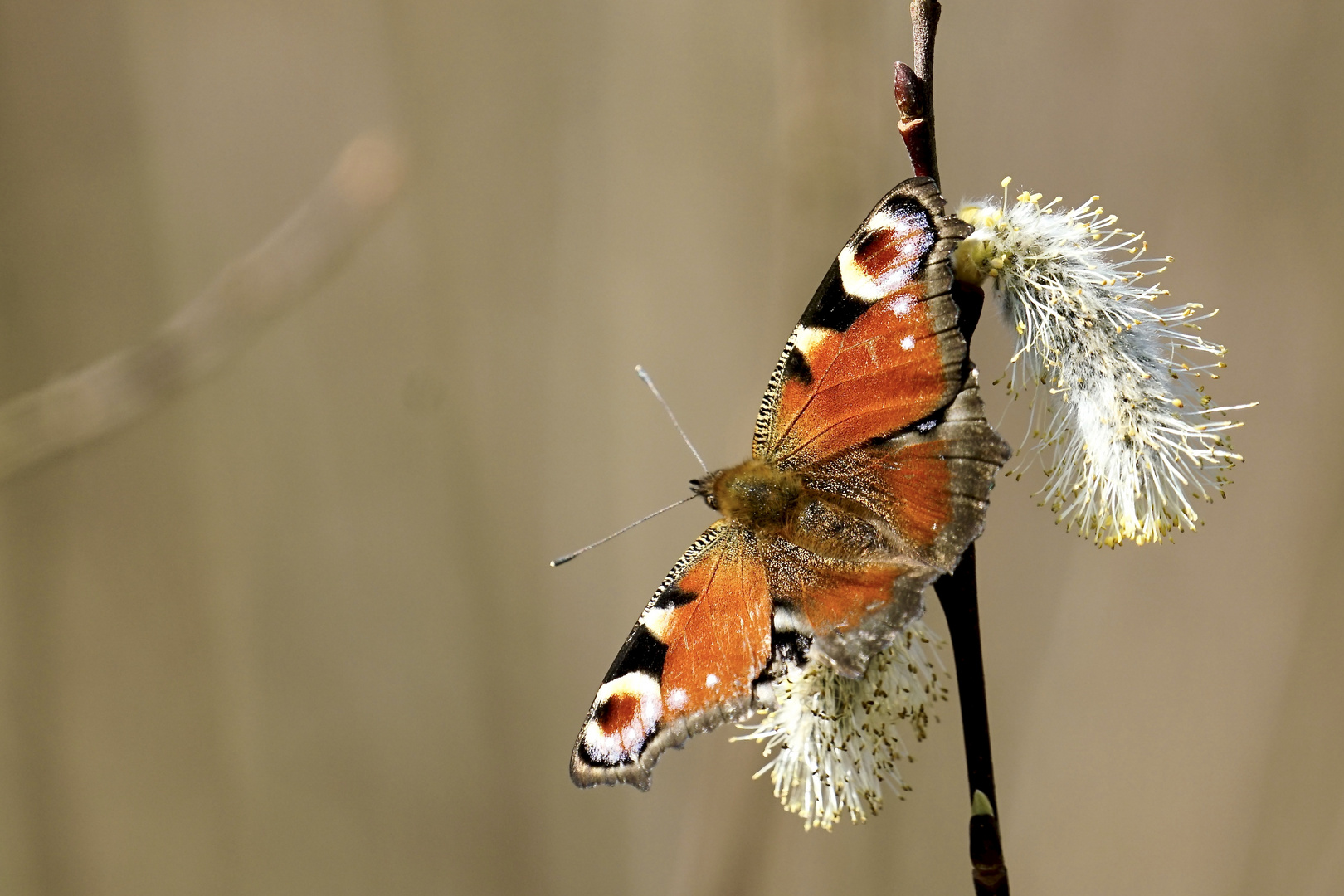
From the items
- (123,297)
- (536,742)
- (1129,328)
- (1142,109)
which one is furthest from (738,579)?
(123,297)

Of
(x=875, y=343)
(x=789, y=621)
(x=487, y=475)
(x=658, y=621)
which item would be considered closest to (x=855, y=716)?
(x=789, y=621)

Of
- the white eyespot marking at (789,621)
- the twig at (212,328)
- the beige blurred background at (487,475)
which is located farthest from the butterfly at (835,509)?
the beige blurred background at (487,475)

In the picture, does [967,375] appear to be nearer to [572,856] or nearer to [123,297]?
[572,856]

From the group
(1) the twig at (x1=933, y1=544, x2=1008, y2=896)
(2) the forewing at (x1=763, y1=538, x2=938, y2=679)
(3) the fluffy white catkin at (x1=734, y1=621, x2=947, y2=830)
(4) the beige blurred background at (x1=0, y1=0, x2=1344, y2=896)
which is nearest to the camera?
(1) the twig at (x1=933, y1=544, x2=1008, y2=896)

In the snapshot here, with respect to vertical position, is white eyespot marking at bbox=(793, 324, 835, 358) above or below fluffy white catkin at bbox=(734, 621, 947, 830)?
above

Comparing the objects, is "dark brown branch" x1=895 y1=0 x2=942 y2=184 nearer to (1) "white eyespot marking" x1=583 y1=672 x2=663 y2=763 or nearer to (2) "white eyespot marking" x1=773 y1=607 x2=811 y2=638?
(2) "white eyespot marking" x1=773 y1=607 x2=811 y2=638

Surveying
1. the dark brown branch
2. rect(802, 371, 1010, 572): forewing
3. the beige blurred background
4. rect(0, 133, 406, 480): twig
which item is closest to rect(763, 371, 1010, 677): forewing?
rect(802, 371, 1010, 572): forewing

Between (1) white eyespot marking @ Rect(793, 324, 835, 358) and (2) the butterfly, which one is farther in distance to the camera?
(1) white eyespot marking @ Rect(793, 324, 835, 358)

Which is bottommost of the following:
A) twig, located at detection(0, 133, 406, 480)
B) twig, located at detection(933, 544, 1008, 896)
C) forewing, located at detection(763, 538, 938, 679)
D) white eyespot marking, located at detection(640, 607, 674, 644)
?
twig, located at detection(933, 544, 1008, 896)
